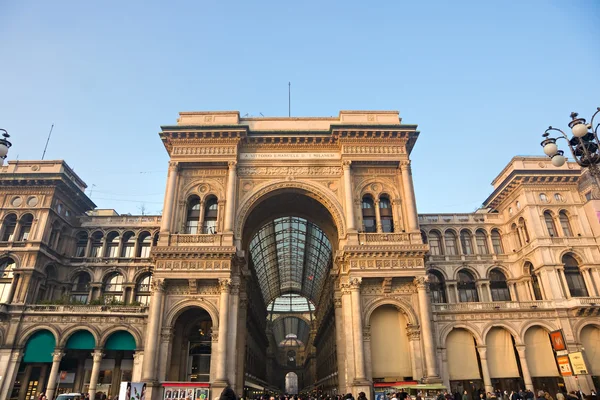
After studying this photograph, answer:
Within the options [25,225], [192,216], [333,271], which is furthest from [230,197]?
[25,225]

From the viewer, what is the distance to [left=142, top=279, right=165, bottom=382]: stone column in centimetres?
2611

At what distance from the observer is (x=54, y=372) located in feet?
105

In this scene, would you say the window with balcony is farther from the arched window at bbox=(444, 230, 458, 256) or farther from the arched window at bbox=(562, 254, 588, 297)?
the arched window at bbox=(562, 254, 588, 297)

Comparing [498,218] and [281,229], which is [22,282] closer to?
[281,229]

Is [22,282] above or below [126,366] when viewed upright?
above

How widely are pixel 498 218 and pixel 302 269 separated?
31.9 meters

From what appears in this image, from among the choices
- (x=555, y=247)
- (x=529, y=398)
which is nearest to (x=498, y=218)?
(x=555, y=247)

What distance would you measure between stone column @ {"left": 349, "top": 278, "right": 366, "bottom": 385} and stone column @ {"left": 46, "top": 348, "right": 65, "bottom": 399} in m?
22.9

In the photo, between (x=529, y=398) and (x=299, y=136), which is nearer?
(x=529, y=398)

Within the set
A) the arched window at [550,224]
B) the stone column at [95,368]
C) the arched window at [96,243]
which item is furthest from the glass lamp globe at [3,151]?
the arched window at [550,224]

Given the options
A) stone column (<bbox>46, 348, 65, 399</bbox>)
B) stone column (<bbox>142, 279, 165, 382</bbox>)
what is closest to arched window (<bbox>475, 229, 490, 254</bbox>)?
stone column (<bbox>142, 279, 165, 382</bbox>)

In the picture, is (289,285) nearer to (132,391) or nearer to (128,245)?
(128,245)

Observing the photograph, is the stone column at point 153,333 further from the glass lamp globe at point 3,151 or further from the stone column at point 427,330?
the stone column at point 427,330

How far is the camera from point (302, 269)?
65.6 meters
